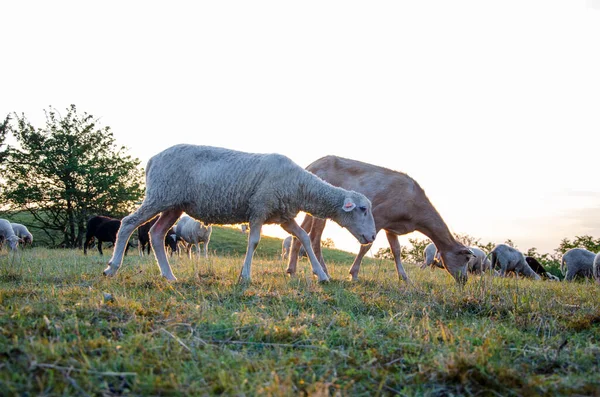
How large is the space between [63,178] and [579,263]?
22408 mm

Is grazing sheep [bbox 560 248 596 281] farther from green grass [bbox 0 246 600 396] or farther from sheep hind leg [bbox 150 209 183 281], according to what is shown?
sheep hind leg [bbox 150 209 183 281]

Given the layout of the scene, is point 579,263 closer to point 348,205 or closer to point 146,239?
point 348,205

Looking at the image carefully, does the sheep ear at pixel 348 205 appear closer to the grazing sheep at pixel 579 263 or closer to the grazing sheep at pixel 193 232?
the grazing sheep at pixel 579 263

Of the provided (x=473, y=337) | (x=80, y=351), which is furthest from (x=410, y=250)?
(x=80, y=351)

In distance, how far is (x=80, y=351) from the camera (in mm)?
3240

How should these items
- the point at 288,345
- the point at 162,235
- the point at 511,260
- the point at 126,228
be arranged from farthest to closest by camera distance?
1. the point at 511,260
2. the point at 162,235
3. the point at 126,228
4. the point at 288,345

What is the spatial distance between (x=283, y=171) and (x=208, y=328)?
13.6 feet

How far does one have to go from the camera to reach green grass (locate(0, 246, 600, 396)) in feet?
9.62

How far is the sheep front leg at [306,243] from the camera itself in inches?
308

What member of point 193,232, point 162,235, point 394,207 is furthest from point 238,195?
point 193,232

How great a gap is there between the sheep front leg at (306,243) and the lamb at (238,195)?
17 mm

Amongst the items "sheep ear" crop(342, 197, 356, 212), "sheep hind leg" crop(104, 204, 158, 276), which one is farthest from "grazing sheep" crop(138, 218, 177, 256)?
"sheep ear" crop(342, 197, 356, 212)

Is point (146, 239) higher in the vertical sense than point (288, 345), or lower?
higher

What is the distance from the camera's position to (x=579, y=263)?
16391 mm
